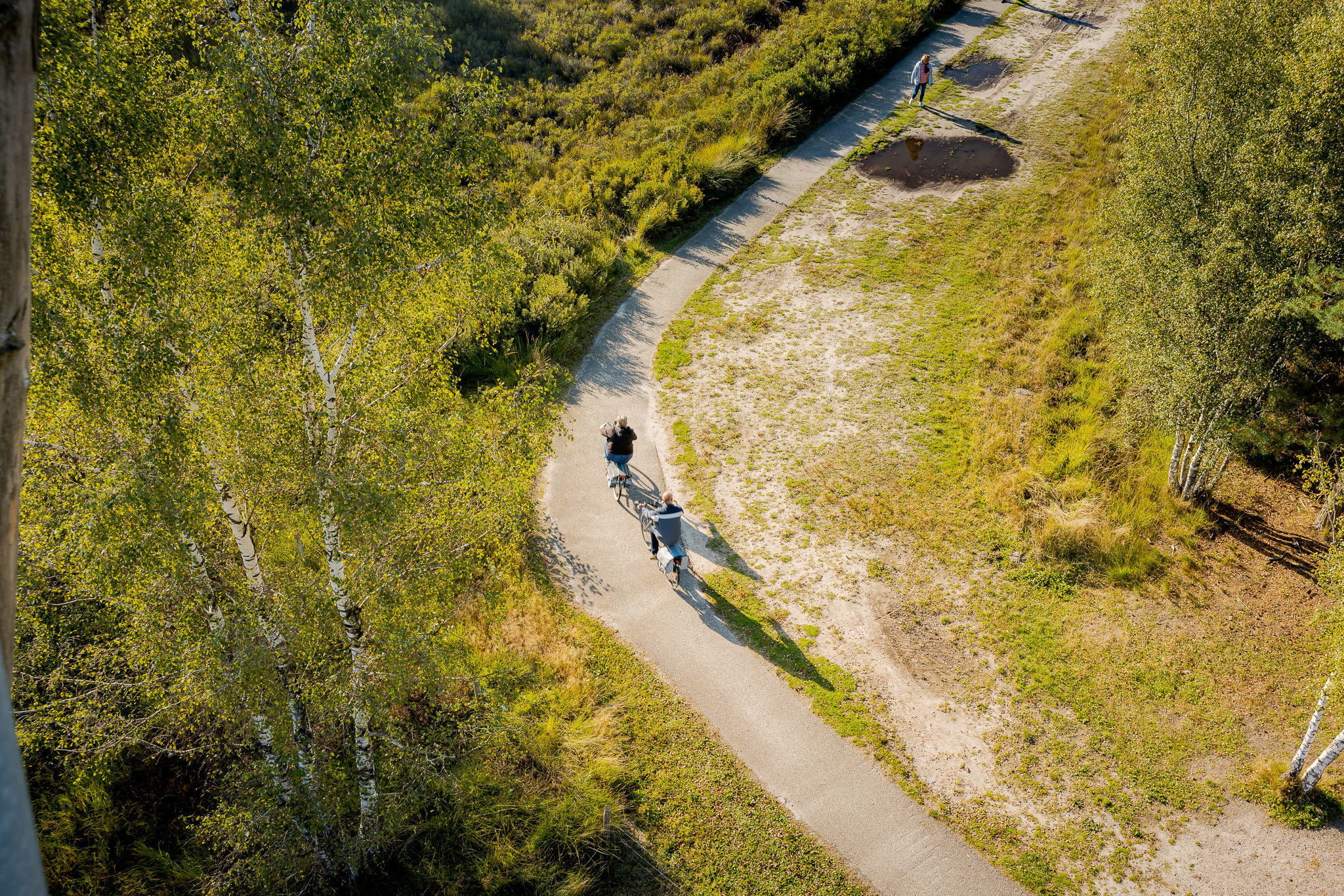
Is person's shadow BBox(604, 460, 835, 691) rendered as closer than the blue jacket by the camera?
Yes

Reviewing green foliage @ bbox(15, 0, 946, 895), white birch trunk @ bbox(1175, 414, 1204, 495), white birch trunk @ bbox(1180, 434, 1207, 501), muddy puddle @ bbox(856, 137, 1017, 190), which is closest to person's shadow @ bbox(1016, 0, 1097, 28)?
muddy puddle @ bbox(856, 137, 1017, 190)

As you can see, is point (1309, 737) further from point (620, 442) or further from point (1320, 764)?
point (620, 442)

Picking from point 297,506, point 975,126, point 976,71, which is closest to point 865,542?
point 297,506

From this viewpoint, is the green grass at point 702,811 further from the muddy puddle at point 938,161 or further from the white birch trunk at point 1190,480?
the muddy puddle at point 938,161

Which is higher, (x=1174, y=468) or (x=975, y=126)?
(x=975, y=126)

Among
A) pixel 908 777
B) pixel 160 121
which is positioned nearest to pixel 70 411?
pixel 160 121

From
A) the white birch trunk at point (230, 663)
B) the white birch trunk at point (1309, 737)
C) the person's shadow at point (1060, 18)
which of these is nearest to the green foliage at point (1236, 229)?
the white birch trunk at point (1309, 737)

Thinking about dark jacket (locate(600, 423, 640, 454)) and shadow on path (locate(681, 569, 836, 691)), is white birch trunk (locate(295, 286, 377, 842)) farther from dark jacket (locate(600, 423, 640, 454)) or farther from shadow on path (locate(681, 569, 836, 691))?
dark jacket (locate(600, 423, 640, 454))
